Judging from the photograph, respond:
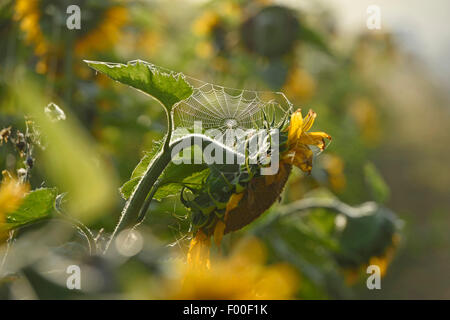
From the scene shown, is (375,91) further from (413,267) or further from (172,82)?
(172,82)

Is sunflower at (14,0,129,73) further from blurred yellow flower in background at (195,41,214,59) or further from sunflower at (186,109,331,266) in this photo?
sunflower at (186,109,331,266)

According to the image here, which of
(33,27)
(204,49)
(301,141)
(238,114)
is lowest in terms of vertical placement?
(301,141)

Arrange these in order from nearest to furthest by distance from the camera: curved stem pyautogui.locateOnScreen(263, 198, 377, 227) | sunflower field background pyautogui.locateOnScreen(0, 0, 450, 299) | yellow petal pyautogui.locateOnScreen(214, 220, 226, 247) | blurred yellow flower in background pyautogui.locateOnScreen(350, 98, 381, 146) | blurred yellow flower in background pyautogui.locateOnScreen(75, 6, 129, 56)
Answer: sunflower field background pyautogui.locateOnScreen(0, 0, 450, 299)
yellow petal pyautogui.locateOnScreen(214, 220, 226, 247)
curved stem pyautogui.locateOnScreen(263, 198, 377, 227)
blurred yellow flower in background pyautogui.locateOnScreen(75, 6, 129, 56)
blurred yellow flower in background pyautogui.locateOnScreen(350, 98, 381, 146)

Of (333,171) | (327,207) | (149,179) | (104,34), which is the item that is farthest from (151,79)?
(333,171)

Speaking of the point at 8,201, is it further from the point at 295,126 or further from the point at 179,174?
Result: the point at 295,126

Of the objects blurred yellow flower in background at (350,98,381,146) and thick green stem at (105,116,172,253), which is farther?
blurred yellow flower in background at (350,98,381,146)

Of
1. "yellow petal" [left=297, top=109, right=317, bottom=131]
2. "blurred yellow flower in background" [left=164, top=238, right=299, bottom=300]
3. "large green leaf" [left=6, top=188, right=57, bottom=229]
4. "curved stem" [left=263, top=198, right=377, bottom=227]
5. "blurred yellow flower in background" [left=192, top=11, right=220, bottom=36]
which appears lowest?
"blurred yellow flower in background" [left=164, top=238, right=299, bottom=300]

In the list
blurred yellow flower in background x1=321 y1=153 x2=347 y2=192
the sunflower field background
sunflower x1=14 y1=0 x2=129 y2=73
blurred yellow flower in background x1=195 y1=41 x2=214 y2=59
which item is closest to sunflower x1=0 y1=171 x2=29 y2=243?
the sunflower field background

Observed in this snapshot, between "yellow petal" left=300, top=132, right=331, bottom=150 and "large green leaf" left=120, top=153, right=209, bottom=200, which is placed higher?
"yellow petal" left=300, top=132, right=331, bottom=150
